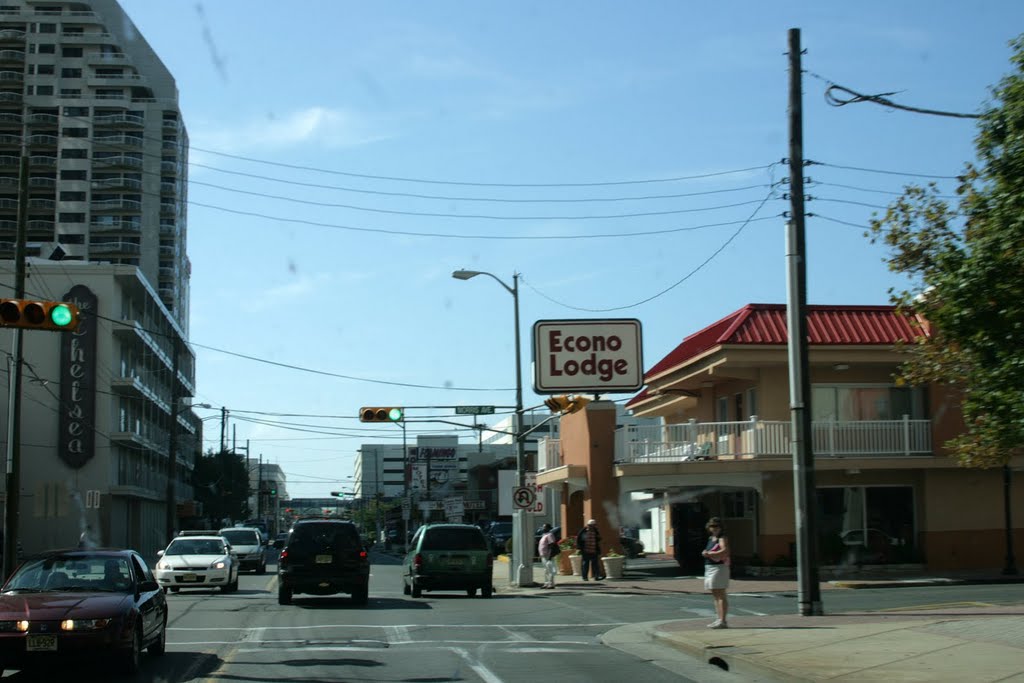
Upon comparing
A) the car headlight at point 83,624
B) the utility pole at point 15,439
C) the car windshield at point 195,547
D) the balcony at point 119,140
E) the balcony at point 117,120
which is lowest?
the car windshield at point 195,547

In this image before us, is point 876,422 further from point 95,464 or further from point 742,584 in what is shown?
point 95,464

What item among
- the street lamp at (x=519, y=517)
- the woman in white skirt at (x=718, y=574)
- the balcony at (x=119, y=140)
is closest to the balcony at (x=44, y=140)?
the balcony at (x=119, y=140)

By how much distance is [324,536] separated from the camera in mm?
24625

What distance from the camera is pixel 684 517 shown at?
120 feet

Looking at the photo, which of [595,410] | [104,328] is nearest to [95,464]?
[104,328]

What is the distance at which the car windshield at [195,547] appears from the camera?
30172mm

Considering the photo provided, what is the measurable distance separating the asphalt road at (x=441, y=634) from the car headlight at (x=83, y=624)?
978 millimetres

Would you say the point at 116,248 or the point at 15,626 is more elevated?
the point at 116,248

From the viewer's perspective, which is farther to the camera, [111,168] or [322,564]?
[111,168]

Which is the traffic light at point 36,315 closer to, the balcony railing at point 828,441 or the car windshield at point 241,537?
the balcony railing at point 828,441

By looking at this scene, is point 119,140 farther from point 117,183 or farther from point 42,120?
point 42,120

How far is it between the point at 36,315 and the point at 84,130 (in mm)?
97273

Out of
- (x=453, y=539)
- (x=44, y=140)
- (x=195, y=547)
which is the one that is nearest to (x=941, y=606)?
(x=453, y=539)

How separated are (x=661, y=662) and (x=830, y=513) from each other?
20.3m
